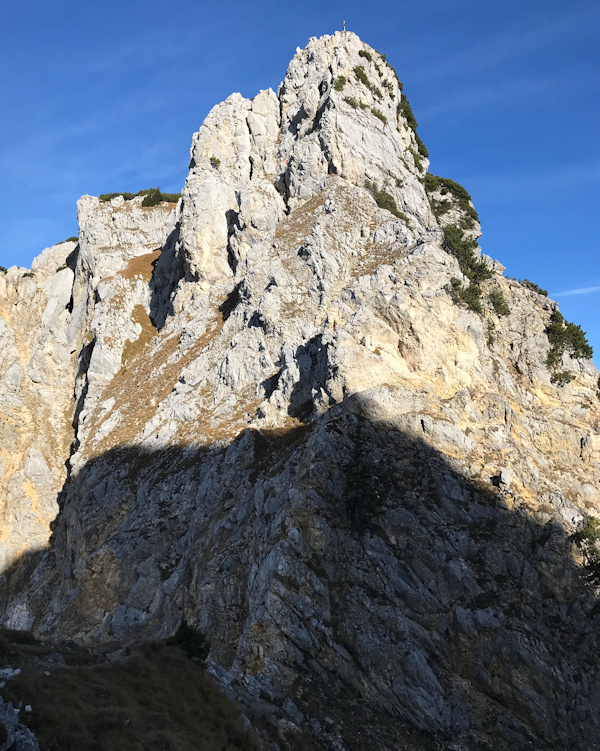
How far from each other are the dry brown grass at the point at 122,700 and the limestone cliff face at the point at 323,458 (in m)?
2.56

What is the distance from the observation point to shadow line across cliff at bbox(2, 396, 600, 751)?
2512 centimetres

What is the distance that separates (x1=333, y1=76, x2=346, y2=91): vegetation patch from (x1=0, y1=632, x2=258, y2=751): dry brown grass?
207 ft

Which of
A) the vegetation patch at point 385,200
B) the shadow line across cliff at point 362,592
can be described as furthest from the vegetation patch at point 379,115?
the shadow line across cliff at point 362,592

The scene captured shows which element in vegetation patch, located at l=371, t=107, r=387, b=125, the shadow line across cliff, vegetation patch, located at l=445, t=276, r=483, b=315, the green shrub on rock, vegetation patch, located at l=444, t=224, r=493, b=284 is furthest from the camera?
vegetation patch, located at l=371, t=107, r=387, b=125

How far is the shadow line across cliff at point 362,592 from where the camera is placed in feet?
82.4

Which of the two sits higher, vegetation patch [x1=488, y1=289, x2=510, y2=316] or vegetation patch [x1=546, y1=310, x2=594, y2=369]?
vegetation patch [x1=488, y1=289, x2=510, y2=316]

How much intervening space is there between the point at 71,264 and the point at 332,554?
226 ft

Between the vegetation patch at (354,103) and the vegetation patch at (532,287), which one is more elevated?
the vegetation patch at (354,103)

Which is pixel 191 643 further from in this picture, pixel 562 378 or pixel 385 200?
pixel 385 200

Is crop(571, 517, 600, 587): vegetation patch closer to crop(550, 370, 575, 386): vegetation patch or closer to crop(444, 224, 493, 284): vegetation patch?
crop(550, 370, 575, 386): vegetation patch

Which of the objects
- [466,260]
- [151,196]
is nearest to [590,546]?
[466,260]

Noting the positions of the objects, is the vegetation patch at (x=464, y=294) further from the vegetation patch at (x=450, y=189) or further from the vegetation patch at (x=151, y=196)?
the vegetation patch at (x=151, y=196)

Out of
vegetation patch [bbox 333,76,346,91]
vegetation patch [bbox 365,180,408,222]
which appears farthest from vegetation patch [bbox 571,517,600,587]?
vegetation patch [bbox 333,76,346,91]

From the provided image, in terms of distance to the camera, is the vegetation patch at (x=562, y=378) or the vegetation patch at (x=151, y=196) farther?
the vegetation patch at (x=151, y=196)
